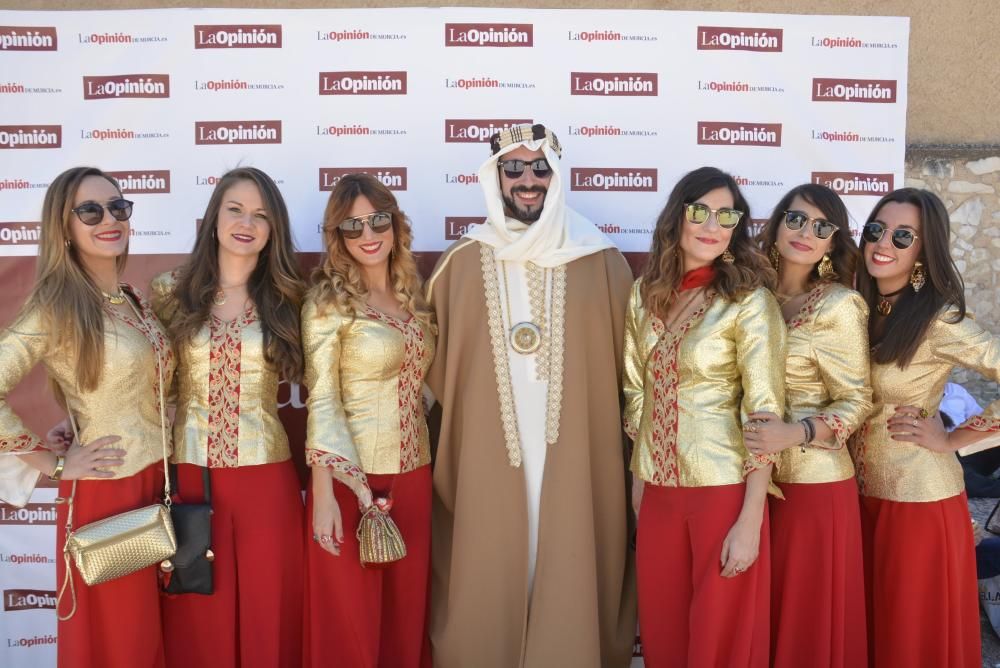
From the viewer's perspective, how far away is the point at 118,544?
265 centimetres

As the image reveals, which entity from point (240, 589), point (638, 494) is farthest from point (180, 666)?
point (638, 494)

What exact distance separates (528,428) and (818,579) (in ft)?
3.90

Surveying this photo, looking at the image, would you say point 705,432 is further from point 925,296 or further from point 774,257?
point 925,296

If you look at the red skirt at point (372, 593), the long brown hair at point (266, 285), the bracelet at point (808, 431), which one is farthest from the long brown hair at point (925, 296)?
the long brown hair at point (266, 285)

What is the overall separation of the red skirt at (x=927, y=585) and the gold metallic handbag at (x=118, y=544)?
259 centimetres

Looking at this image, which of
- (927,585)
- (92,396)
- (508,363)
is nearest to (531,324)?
(508,363)

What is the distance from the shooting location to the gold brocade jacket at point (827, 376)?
285cm

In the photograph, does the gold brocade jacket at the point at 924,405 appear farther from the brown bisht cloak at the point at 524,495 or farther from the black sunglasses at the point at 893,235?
the brown bisht cloak at the point at 524,495

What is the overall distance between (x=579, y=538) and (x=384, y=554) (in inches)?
31.4

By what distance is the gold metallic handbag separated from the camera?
104 inches

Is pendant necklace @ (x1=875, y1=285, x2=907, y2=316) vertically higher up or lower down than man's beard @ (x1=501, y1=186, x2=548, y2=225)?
lower down

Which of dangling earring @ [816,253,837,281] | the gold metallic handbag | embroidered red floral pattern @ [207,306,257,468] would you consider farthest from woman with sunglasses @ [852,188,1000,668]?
the gold metallic handbag

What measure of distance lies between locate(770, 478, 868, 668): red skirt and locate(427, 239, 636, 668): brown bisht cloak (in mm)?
664

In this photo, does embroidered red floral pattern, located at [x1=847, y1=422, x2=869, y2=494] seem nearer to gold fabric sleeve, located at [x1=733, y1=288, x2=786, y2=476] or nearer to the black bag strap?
gold fabric sleeve, located at [x1=733, y1=288, x2=786, y2=476]
